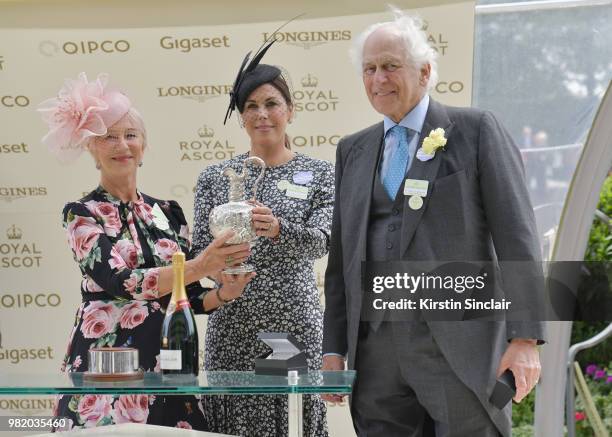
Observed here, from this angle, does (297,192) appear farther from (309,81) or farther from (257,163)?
(309,81)

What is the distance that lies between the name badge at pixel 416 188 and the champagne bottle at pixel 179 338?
0.82 m

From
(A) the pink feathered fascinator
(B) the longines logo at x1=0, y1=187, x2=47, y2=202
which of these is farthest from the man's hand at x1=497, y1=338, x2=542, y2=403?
(B) the longines logo at x1=0, y1=187, x2=47, y2=202

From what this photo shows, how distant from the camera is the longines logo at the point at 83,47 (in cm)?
544

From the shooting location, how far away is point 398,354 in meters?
3.27

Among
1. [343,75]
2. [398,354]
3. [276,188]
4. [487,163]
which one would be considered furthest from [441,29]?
[398,354]

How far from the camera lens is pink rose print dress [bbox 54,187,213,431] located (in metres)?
3.41

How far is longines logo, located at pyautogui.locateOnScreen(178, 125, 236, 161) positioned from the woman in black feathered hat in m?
1.37

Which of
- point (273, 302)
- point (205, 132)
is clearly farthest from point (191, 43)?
point (273, 302)

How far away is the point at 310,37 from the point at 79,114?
195cm

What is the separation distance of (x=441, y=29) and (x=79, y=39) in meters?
1.96

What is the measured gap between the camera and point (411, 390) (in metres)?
3.31

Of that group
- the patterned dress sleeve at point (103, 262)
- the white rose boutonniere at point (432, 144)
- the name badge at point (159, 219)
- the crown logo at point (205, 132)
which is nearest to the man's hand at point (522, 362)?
the white rose boutonniere at point (432, 144)

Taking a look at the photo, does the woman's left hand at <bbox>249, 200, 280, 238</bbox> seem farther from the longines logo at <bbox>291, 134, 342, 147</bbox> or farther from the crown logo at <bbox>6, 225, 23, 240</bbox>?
the crown logo at <bbox>6, 225, 23, 240</bbox>

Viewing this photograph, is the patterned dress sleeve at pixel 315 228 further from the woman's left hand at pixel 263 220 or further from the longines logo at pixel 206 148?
the longines logo at pixel 206 148
